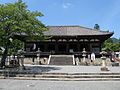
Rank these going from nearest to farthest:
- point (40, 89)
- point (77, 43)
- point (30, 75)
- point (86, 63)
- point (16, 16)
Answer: point (40, 89) → point (30, 75) → point (16, 16) → point (86, 63) → point (77, 43)

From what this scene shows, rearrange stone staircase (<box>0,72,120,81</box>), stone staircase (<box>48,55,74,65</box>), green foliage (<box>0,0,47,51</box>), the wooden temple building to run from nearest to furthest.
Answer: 1. stone staircase (<box>0,72,120,81</box>)
2. green foliage (<box>0,0,47,51</box>)
3. stone staircase (<box>48,55,74,65</box>)
4. the wooden temple building

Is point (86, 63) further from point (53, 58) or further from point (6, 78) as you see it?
point (6, 78)

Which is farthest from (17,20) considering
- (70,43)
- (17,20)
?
(70,43)

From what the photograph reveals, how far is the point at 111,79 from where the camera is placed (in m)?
8.46

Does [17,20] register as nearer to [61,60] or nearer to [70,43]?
[61,60]

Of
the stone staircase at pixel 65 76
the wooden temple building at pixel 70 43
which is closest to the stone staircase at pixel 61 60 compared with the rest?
the wooden temple building at pixel 70 43

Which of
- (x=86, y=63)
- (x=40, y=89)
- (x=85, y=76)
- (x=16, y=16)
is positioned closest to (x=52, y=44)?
(x=86, y=63)

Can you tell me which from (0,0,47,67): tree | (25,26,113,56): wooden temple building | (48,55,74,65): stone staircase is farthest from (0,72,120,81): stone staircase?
(25,26,113,56): wooden temple building

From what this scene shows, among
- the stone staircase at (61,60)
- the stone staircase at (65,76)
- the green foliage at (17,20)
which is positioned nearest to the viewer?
the stone staircase at (65,76)

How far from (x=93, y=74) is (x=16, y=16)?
8421 mm

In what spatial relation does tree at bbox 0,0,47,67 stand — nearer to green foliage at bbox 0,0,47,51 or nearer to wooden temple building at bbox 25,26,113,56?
green foliage at bbox 0,0,47,51

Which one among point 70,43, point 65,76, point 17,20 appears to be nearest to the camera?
point 65,76

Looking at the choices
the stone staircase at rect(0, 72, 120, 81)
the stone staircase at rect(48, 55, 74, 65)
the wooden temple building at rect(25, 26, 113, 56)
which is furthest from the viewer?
the wooden temple building at rect(25, 26, 113, 56)

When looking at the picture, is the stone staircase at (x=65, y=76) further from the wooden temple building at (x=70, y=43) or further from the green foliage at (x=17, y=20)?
the wooden temple building at (x=70, y=43)
